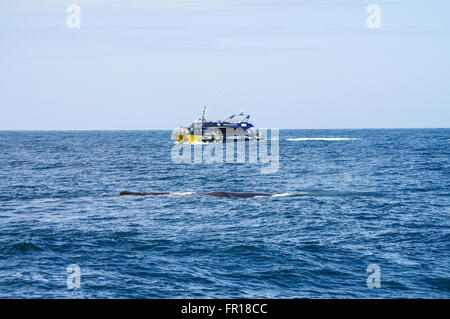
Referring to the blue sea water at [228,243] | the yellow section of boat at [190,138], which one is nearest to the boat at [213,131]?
the yellow section of boat at [190,138]

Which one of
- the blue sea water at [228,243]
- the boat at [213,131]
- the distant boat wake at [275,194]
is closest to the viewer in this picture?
the blue sea water at [228,243]

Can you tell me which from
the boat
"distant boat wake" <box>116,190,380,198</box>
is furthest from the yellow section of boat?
"distant boat wake" <box>116,190,380,198</box>

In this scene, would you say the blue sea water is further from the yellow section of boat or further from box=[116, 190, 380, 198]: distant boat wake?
the yellow section of boat

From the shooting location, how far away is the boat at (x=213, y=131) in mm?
134875

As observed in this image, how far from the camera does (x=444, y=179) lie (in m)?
44.1

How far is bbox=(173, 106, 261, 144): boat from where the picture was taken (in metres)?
135

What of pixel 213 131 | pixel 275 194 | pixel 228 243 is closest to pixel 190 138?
pixel 213 131

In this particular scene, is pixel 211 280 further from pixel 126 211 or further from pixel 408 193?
pixel 408 193

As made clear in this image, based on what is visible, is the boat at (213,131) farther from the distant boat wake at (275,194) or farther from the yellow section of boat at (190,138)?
the distant boat wake at (275,194)

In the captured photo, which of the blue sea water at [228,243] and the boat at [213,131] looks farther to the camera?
the boat at [213,131]

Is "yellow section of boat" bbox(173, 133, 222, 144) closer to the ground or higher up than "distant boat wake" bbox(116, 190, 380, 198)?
higher up

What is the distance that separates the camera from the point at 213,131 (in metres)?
140

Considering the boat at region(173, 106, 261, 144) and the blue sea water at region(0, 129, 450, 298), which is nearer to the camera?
the blue sea water at region(0, 129, 450, 298)

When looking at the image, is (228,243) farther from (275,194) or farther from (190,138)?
(190,138)
